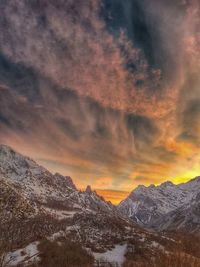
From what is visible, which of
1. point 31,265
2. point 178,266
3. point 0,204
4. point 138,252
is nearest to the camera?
point 0,204

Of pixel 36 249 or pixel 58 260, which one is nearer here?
pixel 58 260

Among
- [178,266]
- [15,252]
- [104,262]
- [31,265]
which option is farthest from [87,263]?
[178,266]

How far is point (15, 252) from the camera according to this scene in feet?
610

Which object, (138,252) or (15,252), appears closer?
(15,252)

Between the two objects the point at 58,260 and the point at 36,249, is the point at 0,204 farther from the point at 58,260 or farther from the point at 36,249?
the point at 36,249

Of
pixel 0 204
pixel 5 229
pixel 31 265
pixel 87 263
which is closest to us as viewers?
pixel 0 204

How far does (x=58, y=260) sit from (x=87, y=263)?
18.8m

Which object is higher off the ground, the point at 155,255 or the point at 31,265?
the point at 155,255

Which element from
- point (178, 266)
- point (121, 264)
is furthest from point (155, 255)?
point (178, 266)

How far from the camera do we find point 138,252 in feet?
655

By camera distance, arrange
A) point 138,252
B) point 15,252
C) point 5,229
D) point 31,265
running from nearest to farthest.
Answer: point 5,229, point 31,265, point 15,252, point 138,252

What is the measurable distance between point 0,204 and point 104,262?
17844cm

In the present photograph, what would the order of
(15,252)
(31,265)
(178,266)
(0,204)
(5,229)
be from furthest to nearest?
(15,252) → (31,265) → (178,266) → (5,229) → (0,204)

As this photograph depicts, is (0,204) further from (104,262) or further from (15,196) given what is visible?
(104,262)
